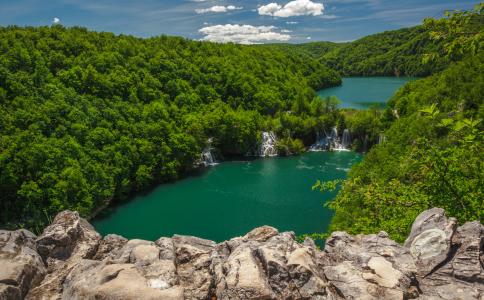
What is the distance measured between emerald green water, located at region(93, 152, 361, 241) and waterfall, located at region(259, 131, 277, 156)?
5.79m

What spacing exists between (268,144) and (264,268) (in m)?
56.6

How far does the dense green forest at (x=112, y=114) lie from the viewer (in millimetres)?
38344

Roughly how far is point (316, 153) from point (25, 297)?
56.9 m

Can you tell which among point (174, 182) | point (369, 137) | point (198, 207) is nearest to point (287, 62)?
point (369, 137)

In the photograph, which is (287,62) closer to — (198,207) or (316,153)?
(316,153)

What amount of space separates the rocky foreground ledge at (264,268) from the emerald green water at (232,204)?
24462 mm

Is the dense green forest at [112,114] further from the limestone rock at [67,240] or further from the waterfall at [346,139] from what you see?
the limestone rock at [67,240]

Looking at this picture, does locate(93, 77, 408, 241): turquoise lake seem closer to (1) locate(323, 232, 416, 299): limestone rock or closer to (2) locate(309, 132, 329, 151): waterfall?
(2) locate(309, 132, 329, 151): waterfall

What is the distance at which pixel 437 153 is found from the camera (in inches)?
349

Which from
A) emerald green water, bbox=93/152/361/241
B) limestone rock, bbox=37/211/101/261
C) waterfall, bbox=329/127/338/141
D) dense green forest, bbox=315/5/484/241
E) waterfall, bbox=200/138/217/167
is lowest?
emerald green water, bbox=93/152/361/241

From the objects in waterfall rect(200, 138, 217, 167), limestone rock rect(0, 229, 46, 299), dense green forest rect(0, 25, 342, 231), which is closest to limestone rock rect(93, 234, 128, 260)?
limestone rock rect(0, 229, 46, 299)

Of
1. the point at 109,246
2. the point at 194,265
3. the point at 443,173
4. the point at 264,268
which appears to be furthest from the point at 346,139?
the point at 264,268

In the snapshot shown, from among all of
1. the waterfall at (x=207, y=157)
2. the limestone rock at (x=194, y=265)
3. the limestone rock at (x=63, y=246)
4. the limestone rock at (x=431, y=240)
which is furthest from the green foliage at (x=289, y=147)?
the limestone rock at (x=431, y=240)

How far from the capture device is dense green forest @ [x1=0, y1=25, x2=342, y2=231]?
38344mm
